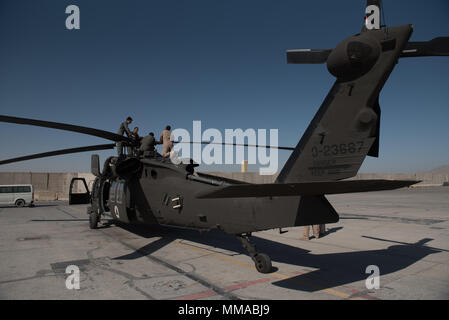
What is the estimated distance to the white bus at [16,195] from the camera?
2614cm

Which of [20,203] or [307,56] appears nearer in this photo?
[307,56]

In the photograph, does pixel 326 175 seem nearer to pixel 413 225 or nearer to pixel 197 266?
pixel 197 266

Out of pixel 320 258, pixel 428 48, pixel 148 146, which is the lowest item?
pixel 320 258

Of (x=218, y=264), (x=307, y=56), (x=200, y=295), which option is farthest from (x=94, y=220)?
(x=307, y=56)

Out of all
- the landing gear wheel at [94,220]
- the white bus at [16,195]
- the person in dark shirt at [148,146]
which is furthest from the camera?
the white bus at [16,195]

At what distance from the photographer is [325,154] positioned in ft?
18.4

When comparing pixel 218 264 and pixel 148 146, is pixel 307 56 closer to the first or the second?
pixel 218 264

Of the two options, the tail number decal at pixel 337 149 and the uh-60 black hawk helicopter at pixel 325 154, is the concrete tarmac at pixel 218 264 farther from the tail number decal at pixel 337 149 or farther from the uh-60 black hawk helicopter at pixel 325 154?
the tail number decal at pixel 337 149

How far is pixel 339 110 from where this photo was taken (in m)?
5.50

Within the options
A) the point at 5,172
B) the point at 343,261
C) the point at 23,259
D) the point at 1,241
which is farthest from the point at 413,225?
the point at 5,172

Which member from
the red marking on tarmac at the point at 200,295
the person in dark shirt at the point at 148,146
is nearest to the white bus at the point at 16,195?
the person in dark shirt at the point at 148,146

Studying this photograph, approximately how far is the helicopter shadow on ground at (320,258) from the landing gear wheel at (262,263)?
0.42 m

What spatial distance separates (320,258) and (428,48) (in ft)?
19.3

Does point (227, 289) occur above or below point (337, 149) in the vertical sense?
below
